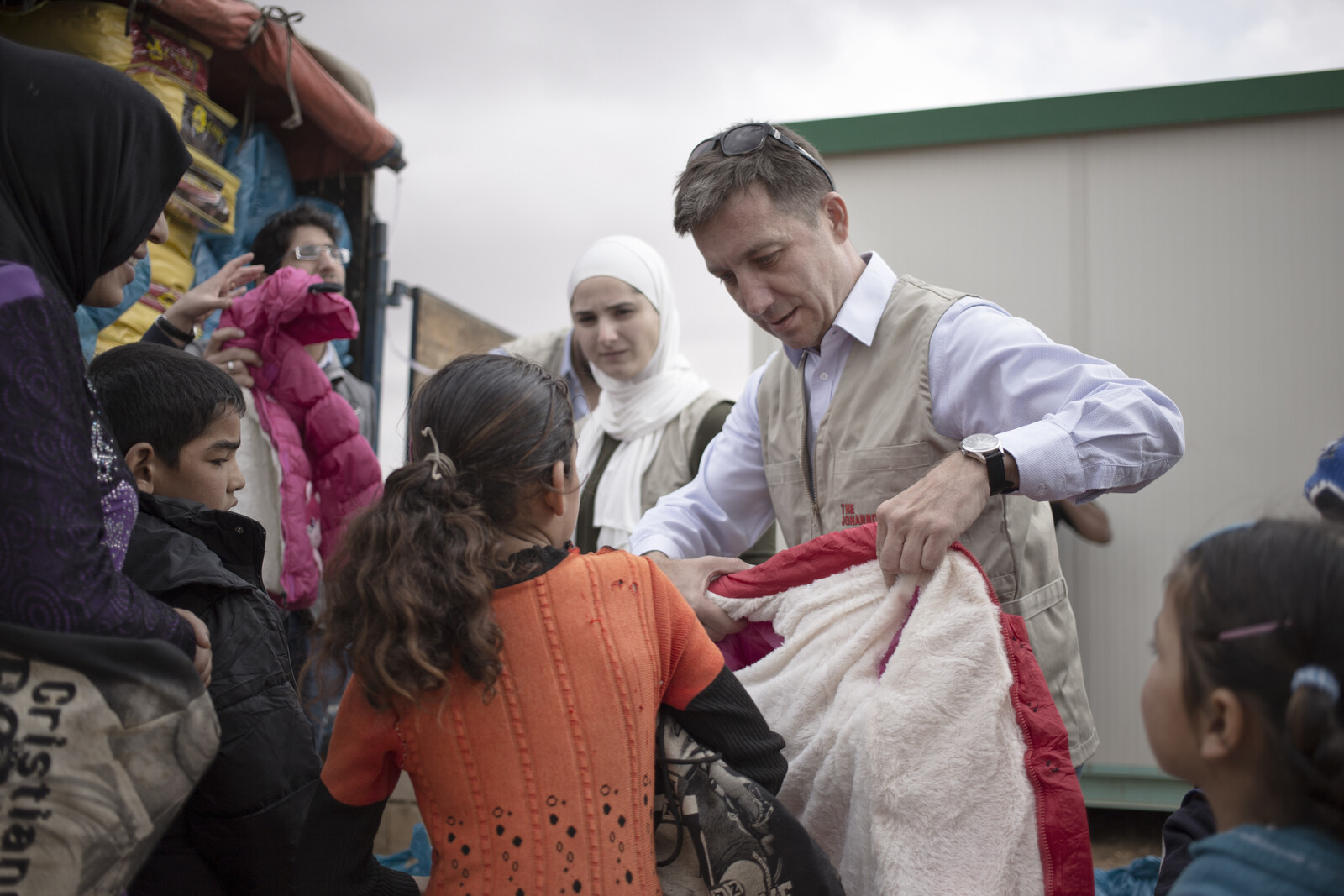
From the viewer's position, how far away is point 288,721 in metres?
1.65

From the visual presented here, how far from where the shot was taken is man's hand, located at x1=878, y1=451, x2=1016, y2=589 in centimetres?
154

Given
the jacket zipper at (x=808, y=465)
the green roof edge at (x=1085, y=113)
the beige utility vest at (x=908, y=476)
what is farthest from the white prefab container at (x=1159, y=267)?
the jacket zipper at (x=808, y=465)

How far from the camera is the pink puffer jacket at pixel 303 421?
293 cm

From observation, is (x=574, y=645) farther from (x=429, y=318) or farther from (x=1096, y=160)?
(x=429, y=318)

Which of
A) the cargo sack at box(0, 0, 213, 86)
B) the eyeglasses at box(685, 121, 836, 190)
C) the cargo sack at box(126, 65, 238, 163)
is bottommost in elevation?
the eyeglasses at box(685, 121, 836, 190)

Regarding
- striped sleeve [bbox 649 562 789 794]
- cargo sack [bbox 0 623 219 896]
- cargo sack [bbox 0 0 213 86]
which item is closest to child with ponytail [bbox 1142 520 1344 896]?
striped sleeve [bbox 649 562 789 794]

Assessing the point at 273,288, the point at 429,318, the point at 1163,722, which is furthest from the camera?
the point at 429,318

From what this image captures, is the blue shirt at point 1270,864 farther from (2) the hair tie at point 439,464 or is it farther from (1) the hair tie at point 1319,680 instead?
(2) the hair tie at point 439,464

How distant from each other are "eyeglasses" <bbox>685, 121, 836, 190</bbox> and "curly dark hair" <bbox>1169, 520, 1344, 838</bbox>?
1289 mm

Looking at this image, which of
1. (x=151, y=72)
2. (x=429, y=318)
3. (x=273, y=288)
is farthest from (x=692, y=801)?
(x=429, y=318)

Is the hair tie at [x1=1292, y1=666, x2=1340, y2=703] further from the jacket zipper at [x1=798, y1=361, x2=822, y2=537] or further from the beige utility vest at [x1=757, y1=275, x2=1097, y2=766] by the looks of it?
the jacket zipper at [x1=798, y1=361, x2=822, y2=537]

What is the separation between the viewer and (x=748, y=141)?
2064mm

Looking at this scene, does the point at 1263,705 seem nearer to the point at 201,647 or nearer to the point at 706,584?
the point at 706,584

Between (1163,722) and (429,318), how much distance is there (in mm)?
5056
